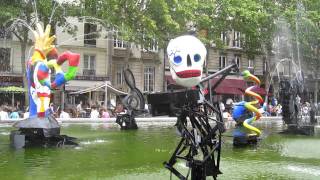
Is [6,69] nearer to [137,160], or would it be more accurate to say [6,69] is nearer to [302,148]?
[302,148]

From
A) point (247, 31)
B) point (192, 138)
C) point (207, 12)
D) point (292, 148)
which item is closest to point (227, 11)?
point (207, 12)

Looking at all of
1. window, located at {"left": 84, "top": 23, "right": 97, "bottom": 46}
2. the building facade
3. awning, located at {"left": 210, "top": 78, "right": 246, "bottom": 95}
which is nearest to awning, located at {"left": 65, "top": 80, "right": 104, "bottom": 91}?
the building facade

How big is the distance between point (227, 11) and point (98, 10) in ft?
31.7

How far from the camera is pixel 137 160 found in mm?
13602

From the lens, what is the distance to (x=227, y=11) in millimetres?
42938

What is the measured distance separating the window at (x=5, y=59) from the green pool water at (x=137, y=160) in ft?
94.1

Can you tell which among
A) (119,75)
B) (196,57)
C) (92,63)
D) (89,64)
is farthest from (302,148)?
(119,75)

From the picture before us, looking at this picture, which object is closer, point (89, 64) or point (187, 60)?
point (187, 60)

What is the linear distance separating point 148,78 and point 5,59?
14.2 m

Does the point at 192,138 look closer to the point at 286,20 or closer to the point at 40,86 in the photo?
the point at 40,86

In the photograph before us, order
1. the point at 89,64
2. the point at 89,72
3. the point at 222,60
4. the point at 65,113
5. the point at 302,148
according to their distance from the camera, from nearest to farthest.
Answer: the point at 302,148 < the point at 65,113 < the point at 89,72 < the point at 89,64 < the point at 222,60

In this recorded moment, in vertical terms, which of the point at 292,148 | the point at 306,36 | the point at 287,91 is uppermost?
the point at 306,36

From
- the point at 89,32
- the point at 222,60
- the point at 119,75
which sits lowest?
the point at 119,75

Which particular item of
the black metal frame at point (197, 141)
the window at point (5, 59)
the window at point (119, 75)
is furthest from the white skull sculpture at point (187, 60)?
the window at point (119, 75)
